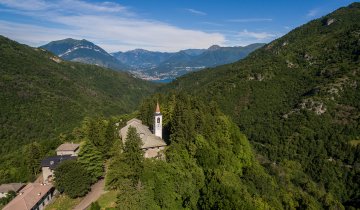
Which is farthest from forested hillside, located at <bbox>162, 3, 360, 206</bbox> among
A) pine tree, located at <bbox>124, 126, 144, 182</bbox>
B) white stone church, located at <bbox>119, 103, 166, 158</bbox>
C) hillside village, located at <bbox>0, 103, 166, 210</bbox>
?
pine tree, located at <bbox>124, 126, 144, 182</bbox>

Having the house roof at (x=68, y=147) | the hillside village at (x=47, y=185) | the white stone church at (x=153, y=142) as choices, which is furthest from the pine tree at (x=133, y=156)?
the house roof at (x=68, y=147)

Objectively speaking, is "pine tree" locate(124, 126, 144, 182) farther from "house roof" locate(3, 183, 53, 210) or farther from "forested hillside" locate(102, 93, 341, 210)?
"house roof" locate(3, 183, 53, 210)

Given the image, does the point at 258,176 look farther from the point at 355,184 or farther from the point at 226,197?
the point at 355,184

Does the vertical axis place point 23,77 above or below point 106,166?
above

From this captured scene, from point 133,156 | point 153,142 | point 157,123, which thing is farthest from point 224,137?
point 133,156

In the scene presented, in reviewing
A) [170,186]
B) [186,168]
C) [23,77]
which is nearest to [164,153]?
[186,168]

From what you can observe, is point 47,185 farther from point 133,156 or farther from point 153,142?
point 133,156

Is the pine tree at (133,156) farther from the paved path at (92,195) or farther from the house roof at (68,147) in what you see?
the house roof at (68,147)
